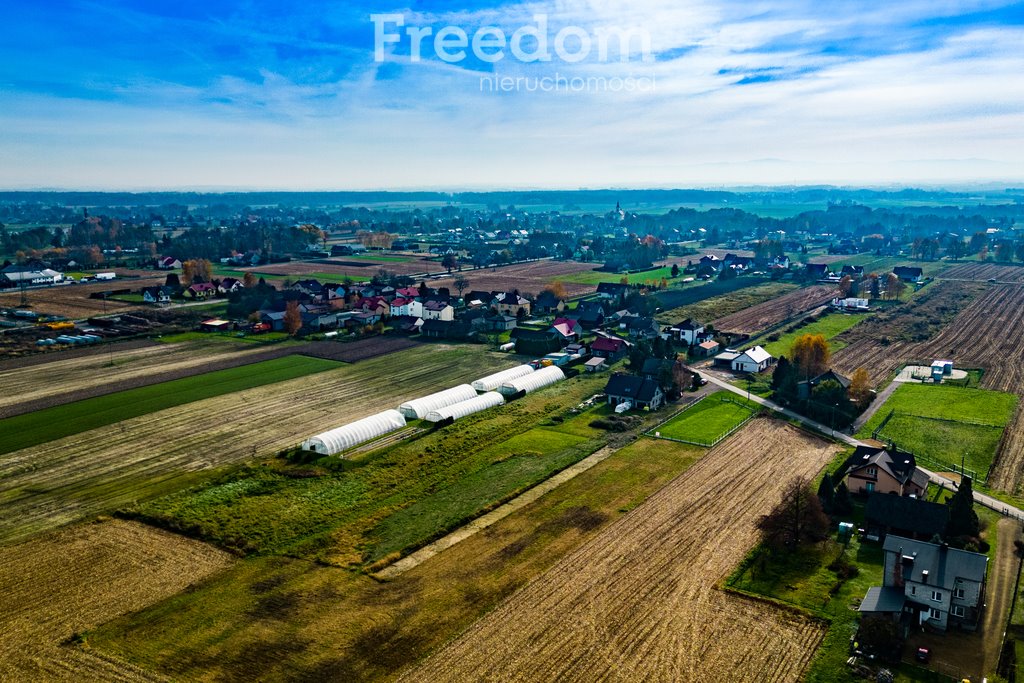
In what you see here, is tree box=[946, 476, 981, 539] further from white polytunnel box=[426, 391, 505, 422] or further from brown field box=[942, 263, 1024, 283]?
brown field box=[942, 263, 1024, 283]

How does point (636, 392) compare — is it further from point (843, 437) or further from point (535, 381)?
point (843, 437)

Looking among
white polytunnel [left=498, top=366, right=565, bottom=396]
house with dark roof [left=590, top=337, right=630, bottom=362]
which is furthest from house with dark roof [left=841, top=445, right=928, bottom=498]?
house with dark roof [left=590, top=337, right=630, bottom=362]

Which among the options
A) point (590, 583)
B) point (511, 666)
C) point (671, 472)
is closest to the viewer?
point (511, 666)

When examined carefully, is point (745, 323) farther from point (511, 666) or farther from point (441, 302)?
point (511, 666)

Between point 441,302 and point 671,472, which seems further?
point 441,302

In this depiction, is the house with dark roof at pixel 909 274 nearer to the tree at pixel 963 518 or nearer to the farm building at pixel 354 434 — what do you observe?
the tree at pixel 963 518

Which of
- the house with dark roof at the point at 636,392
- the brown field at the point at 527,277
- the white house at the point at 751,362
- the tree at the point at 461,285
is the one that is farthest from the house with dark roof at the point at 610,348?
the tree at the point at 461,285

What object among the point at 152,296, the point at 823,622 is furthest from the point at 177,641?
the point at 152,296
